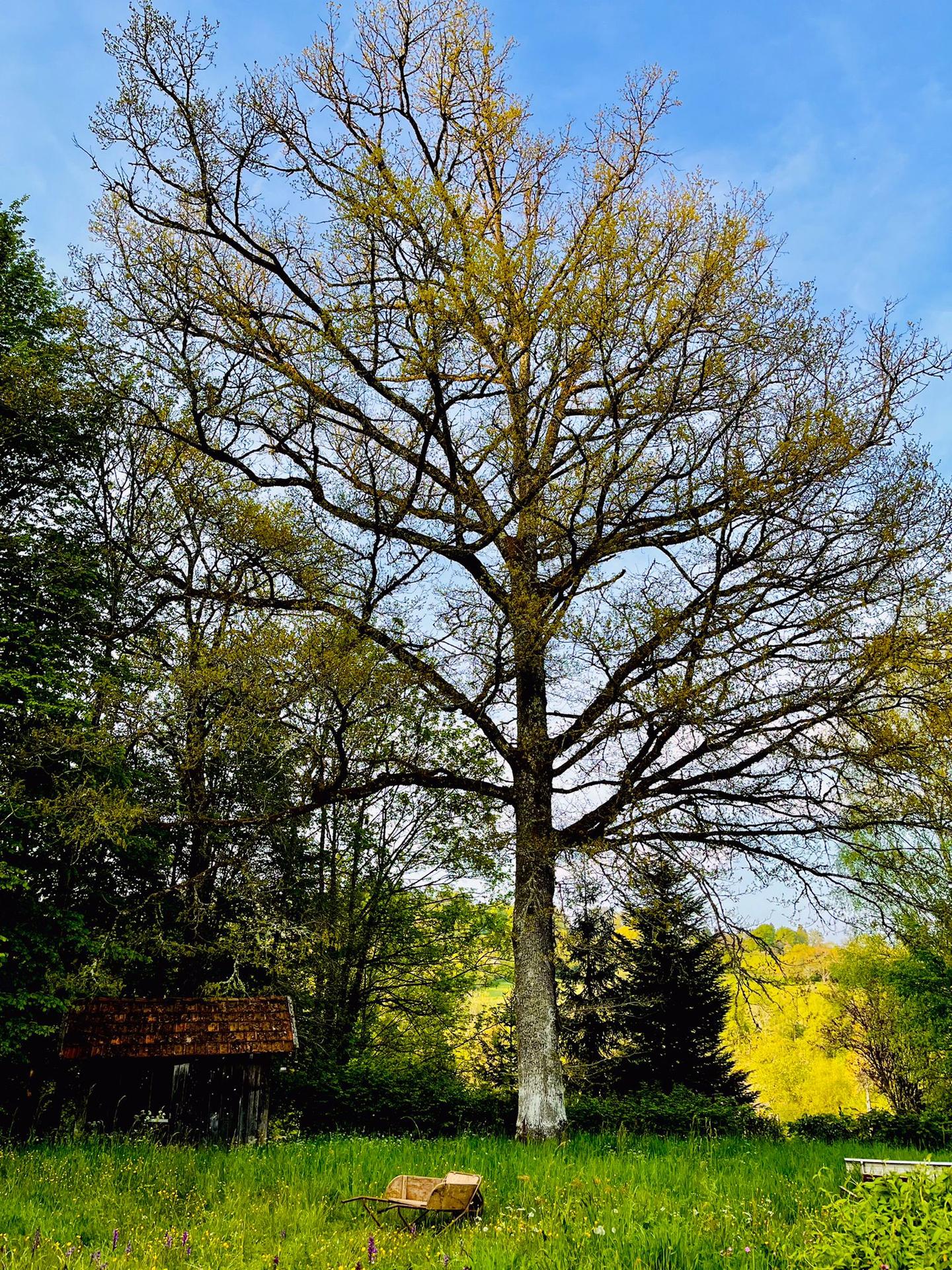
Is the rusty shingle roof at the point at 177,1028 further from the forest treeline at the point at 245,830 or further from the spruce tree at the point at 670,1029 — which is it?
the spruce tree at the point at 670,1029

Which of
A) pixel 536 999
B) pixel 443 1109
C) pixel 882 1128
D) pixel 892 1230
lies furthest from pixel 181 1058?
pixel 892 1230

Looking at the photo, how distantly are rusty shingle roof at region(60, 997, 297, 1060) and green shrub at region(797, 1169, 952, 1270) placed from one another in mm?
10271

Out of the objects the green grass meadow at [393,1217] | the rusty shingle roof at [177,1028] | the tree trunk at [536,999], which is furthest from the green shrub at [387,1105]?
the green grass meadow at [393,1217]

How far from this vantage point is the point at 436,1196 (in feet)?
18.8

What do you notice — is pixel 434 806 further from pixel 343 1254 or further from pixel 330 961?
pixel 343 1254

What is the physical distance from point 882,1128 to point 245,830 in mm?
12532

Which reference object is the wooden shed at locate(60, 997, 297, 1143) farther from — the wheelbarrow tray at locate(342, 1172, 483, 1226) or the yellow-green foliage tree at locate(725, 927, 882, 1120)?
the yellow-green foliage tree at locate(725, 927, 882, 1120)

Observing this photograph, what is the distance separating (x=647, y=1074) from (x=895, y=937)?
10974 millimetres

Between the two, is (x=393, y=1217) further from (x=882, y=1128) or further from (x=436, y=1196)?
(x=882, y=1128)

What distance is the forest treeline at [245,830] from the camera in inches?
437

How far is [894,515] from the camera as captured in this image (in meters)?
10.3

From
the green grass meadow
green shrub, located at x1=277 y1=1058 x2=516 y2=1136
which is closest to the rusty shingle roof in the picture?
green shrub, located at x1=277 y1=1058 x2=516 y2=1136

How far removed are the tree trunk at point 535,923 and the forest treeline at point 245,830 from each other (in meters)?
0.65

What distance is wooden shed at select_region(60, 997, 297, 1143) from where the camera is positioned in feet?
41.4
